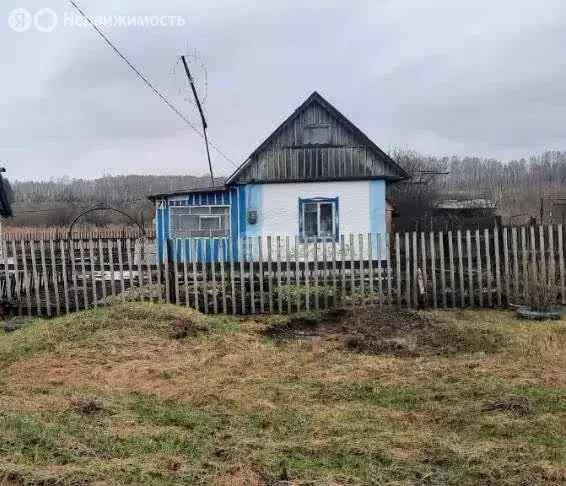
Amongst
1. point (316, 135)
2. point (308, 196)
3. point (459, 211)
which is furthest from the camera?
point (459, 211)

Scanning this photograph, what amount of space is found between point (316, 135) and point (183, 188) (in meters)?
38.7

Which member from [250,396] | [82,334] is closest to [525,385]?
[250,396]

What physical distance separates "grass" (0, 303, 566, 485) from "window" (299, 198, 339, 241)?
11.8 metres

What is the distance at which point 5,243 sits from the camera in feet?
33.8

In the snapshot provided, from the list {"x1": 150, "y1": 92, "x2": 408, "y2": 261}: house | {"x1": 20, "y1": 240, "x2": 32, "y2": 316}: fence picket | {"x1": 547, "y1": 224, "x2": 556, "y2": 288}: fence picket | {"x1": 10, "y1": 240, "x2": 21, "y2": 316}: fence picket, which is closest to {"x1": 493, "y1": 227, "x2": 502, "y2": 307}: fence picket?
{"x1": 547, "y1": 224, "x2": 556, "y2": 288}: fence picket

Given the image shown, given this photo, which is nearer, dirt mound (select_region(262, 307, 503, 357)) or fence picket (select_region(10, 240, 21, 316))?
dirt mound (select_region(262, 307, 503, 357))

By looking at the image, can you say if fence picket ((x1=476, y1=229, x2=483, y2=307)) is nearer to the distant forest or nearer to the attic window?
the attic window

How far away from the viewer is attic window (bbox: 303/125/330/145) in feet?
63.5

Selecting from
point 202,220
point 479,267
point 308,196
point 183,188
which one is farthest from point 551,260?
point 183,188

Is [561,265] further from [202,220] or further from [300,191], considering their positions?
[202,220]

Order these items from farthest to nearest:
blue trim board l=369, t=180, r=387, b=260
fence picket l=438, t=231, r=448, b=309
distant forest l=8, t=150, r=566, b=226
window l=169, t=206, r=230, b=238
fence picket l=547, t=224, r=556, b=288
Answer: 1. distant forest l=8, t=150, r=566, b=226
2. window l=169, t=206, r=230, b=238
3. blue trim board l=369, t=180, r=387, b=260
4. fence picket l=438, t=231, r=448, b=309
5. fence picket l=547, t=224, r=556, b=288

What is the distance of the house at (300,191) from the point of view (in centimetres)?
1909

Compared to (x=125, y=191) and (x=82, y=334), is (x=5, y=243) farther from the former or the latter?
(x=125, y=191)

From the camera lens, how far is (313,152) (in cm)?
1934
